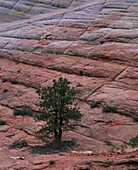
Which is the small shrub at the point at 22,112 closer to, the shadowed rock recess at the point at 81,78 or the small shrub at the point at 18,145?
the shadowed rock recess at the point at 81,78

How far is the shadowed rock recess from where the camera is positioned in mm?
10492

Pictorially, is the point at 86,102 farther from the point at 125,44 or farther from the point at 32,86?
the point at 125,44

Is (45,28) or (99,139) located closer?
(99,139)

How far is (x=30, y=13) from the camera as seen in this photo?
4741cm

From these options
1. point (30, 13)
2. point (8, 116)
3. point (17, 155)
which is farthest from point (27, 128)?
point (30, 13)

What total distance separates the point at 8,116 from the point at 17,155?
7617 millimetres

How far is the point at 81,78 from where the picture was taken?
72.8 ft

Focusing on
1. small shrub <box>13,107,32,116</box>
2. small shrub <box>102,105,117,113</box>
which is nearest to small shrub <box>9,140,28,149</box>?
small shrub <box>13,107,32,116</box>

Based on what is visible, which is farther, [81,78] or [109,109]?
[81,78]

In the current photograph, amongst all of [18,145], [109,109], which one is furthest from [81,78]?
[18,145]

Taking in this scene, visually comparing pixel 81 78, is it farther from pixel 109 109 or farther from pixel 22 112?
pixel 22 112

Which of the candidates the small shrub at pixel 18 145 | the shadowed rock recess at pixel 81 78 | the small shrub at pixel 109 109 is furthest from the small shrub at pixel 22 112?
the small shrub at pixel 109 109

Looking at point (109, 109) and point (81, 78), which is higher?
point (81, 78)

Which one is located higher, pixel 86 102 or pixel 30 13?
pixel 30 13
